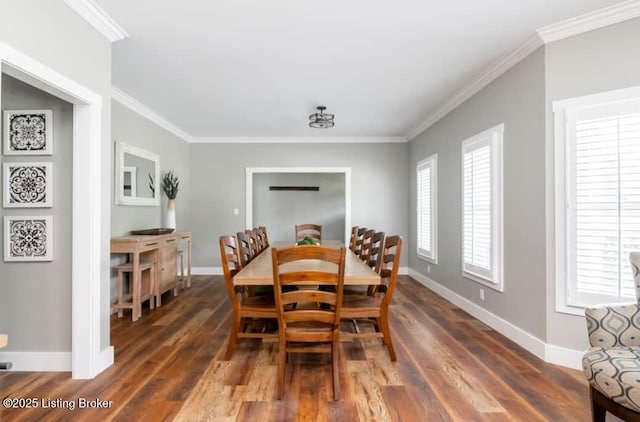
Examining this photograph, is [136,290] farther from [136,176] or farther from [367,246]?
[367,246]

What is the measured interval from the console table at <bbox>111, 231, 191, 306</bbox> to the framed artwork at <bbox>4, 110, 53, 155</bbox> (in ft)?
4.68

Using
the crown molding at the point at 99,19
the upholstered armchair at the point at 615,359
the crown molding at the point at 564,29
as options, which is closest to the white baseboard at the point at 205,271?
the crown molding at the point at 99,19

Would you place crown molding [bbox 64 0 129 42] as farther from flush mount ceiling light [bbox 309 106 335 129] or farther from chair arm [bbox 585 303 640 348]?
chair arm [bbox 585 303 640 348]

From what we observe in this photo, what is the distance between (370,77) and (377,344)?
2681 millimetres

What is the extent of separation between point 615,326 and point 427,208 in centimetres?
377

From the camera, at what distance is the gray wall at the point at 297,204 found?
28.5 ft

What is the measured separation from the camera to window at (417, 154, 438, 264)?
5176 millimetres

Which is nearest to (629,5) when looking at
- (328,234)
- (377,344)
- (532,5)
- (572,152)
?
(532,5)

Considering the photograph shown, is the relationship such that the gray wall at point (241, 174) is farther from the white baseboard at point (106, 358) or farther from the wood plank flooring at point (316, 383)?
the white baseboard at point (106, 358)

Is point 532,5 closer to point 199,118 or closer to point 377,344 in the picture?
point 377,344

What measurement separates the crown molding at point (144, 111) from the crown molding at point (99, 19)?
1.49 m

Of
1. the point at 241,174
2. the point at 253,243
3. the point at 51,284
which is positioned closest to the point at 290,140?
Answer: the point at 241,174

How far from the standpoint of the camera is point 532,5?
2.36 m

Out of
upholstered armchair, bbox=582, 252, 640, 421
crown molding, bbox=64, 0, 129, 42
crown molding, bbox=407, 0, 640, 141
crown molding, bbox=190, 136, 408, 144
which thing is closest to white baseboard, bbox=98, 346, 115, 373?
crown molding, bbox=64, 0, 129, 42
